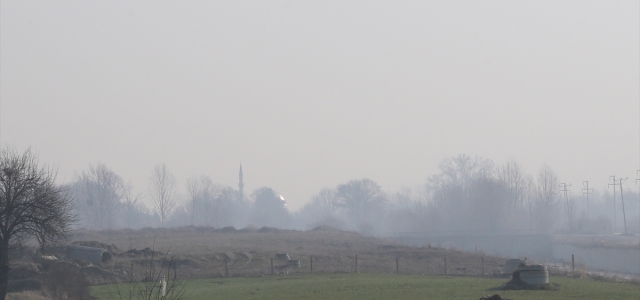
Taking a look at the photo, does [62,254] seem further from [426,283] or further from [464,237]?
[464,237]

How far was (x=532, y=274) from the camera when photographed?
102 ft

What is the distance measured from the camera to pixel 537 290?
30125 mm

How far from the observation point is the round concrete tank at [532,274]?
30969 millimetres

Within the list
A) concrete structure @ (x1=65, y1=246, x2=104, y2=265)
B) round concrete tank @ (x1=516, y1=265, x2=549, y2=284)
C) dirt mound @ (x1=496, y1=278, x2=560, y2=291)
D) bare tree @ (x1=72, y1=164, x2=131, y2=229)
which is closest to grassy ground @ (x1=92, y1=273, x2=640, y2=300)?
dirt mound @ (x1=496, y1=278, x2=560, y2=291)

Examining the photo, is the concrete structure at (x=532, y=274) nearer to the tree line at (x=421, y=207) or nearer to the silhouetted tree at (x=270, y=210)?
the tree line at (x=421, y=207)

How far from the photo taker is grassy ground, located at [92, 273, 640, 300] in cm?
2856

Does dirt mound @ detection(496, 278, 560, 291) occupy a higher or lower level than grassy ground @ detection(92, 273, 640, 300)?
higher

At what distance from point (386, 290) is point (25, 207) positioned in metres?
17.1

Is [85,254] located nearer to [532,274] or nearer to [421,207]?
[532,274]

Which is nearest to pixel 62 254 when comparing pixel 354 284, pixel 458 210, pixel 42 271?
pixel 42 271

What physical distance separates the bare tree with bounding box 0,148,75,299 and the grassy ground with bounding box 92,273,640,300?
14.9 ft

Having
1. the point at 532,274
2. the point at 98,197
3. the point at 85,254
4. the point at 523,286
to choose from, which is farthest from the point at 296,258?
the point at 98,197

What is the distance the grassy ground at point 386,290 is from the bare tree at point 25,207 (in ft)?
14.9

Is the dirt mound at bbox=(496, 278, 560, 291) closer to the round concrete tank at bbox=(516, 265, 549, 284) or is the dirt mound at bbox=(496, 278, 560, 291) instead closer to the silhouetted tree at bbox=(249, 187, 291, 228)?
the round concrete tank at bbox=(516, 265, 549, 284)
